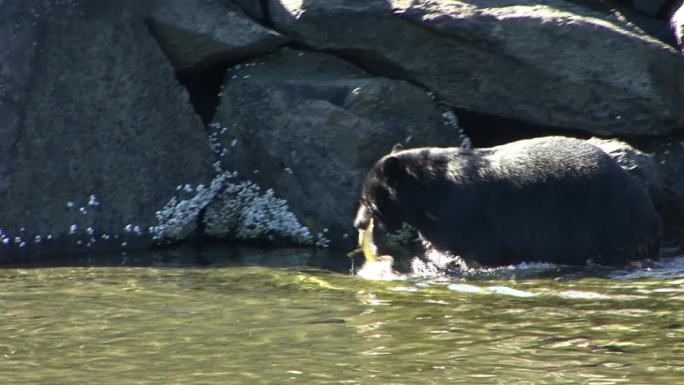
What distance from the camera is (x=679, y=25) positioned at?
9961 mm

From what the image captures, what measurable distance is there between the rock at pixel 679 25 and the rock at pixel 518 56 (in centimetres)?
24

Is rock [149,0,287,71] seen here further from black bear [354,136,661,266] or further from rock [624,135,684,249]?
rock [624,135,684,249]

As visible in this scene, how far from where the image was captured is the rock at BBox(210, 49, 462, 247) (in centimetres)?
973

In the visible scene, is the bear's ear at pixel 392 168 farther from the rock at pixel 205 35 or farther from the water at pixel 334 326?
the rock at pixel 205 35

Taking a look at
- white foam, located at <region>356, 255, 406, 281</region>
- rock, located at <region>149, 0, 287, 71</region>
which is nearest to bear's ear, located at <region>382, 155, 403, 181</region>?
white foam, located at <region>356, 255, 406, 281</region>

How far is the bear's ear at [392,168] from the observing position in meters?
8.98

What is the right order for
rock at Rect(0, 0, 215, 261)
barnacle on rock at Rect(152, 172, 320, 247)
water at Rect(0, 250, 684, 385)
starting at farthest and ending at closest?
barnacle on rock at Rect(152, 172, 320, 247)
rock at Rect(0, 0, 215, 261)
water at Rect(0, 250, 684, 385)

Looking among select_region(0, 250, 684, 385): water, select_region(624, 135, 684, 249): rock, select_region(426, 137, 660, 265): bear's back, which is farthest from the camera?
select_region(624, 135, 684, 249): rock

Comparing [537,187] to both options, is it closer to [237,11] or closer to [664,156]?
[664,156]

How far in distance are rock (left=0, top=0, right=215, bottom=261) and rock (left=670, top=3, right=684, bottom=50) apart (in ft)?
12.2

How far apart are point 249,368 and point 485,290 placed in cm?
223

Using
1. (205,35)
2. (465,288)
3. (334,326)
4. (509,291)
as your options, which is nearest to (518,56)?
(205,35)

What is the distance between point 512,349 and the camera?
6.13 m

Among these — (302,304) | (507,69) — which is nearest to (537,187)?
(507,69)
